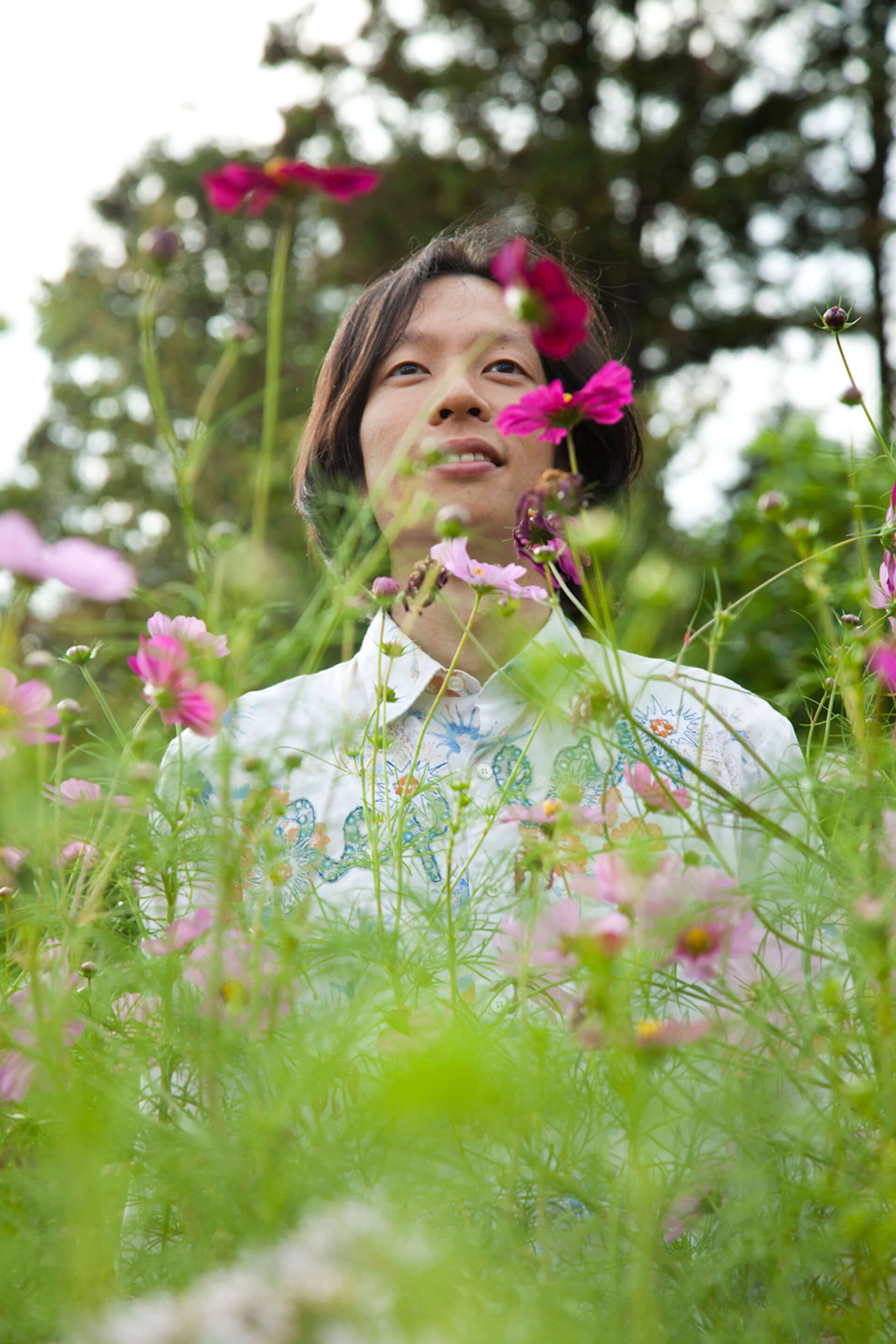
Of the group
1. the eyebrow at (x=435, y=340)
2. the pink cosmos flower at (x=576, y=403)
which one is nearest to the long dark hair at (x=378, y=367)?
the eyebrow at (x=435, y=340)

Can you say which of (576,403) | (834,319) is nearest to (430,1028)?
(576,403)

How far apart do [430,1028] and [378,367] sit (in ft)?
3.54

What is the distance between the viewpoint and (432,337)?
4.19 ft

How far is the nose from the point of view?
1140 millimetres

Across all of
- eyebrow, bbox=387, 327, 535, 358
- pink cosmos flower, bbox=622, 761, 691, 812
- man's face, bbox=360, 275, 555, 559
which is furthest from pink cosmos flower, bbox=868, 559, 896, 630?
eyebrow, bbox=387, 327, 535, 358

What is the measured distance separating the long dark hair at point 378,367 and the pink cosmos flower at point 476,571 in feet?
2.22

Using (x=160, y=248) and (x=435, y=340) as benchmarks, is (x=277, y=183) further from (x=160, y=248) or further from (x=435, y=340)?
(x=435, y=340)

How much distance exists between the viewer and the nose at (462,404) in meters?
1.14

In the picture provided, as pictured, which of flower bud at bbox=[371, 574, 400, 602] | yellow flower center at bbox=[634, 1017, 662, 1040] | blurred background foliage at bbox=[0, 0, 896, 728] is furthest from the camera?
blurred background foliage at bbox=[0, 0, 896, 728]

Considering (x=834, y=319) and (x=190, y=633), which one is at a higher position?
(x=834, y=319)

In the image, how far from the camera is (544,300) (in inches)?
15.5

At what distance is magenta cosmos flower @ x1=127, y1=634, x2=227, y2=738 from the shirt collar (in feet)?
0.28

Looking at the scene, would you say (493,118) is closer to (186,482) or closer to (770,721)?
(770,721)

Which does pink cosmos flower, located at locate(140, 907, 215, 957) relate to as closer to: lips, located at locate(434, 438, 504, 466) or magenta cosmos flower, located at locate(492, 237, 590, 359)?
magenta cosmos flower, located at locate(492, 237, 590, 359)
